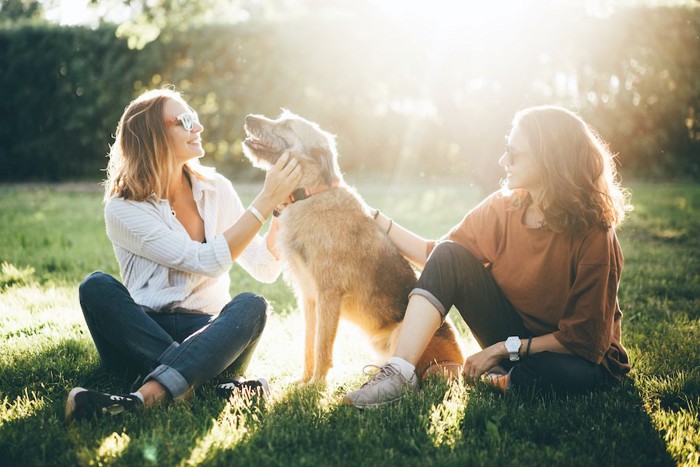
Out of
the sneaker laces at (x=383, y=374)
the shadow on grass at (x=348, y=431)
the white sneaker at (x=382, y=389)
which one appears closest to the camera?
the shadow on grass at (x=348, y=431)

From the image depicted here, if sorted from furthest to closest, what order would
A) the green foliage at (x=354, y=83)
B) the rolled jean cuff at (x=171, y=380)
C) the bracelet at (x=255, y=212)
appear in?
the green foliage at (x=354, y=83) → the bracelet at (x=255, y=212) → the rolled jean cuff at (x=171, y=380)

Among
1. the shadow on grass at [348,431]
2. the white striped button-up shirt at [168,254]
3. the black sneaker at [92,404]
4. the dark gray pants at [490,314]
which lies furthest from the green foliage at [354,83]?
the black sneaker at [92,404]

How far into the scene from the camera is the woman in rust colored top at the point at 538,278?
3.05 m

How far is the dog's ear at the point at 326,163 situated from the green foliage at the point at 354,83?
20.2ft

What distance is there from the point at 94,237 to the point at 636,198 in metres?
8.55

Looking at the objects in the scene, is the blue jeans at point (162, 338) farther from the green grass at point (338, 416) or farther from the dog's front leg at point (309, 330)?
the dog's front leg at point (309, 330)

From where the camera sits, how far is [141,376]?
129 inches

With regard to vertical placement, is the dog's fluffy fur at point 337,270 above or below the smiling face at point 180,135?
below

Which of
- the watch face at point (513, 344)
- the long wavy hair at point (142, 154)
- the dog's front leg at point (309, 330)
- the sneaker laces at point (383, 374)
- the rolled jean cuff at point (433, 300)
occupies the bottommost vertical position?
the dog's front leg at point (309, 330)

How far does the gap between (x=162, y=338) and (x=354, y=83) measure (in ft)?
34.6

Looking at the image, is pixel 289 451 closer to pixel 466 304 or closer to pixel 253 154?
pixel 466 304

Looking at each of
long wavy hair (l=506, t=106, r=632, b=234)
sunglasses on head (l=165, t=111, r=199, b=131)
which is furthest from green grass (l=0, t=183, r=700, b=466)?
sunglasses on head (l=165, t=111, r=199, b=131)

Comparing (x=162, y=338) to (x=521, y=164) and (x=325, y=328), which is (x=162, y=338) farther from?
(x=521, y=164)

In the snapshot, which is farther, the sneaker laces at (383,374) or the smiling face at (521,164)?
the smiling face at (521,164)
